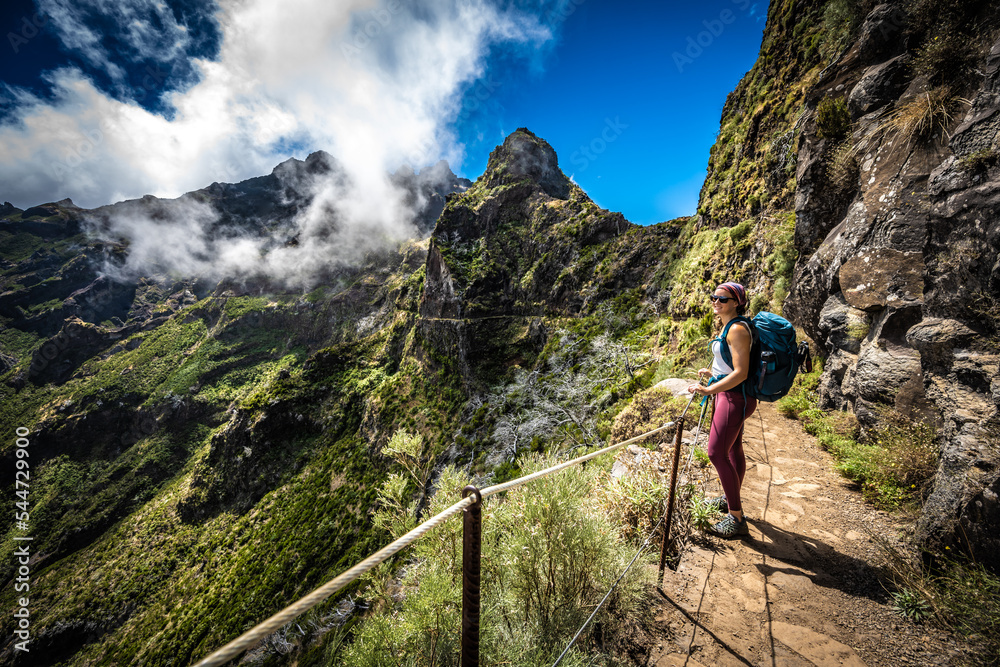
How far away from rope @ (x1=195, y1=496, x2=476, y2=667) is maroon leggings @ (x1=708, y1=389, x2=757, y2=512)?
2.89m

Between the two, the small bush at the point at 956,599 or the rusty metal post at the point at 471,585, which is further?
the small bush at the point at 956,599

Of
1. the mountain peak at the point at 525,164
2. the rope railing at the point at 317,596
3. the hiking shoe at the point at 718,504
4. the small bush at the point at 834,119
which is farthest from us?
the mountain peak at the point at 525,164

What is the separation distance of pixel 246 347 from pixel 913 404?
13611 cm

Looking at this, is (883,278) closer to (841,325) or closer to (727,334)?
(841,325)

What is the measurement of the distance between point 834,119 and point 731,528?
8.33 metres

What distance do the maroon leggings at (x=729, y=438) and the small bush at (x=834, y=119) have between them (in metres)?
7.24

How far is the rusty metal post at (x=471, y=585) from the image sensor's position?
1.69m

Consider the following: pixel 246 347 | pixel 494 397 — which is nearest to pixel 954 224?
pixel 494 397

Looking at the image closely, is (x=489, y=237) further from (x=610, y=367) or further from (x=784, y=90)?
(x=784, y=90)

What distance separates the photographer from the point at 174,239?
154625 millimetres

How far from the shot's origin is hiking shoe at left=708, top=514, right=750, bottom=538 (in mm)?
3645

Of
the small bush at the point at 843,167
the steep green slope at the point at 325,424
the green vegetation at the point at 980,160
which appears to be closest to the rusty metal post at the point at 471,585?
the green vegetation at the point at 980,160

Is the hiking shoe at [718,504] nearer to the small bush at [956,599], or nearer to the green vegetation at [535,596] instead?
the small bush at [956,599]

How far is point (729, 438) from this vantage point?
339cm
